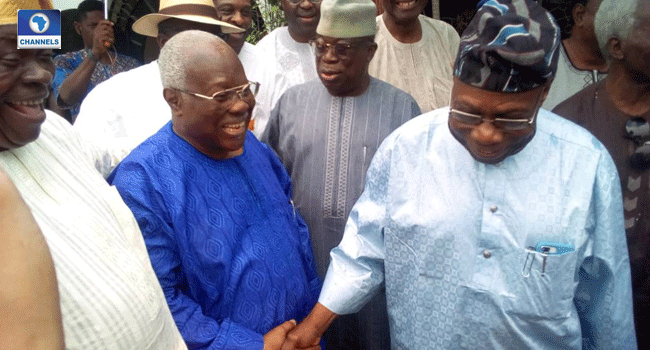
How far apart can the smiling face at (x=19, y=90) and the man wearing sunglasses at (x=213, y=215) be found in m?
0.53

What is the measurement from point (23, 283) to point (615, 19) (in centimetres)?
236

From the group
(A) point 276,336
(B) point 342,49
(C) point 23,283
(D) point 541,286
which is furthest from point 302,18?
(C) point 23,283

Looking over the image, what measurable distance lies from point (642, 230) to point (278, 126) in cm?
171

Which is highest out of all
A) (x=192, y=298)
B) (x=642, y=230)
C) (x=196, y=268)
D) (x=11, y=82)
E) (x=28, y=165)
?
Result: (x=11, y=82)

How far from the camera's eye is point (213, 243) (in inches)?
79.4

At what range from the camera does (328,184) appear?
2971 millimetres

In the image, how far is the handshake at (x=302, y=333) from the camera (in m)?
2.10

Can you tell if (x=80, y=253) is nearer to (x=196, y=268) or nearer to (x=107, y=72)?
(x=196, y=268)

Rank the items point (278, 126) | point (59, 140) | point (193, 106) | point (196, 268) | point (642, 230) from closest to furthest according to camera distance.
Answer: point (59, 140) → point (196, 268) → point (193, 106) → point (642, 230) → point (278, 126)

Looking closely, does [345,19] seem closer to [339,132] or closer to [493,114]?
[339,132]

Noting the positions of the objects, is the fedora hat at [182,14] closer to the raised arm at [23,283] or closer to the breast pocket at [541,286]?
the breast pocket at [541,286]

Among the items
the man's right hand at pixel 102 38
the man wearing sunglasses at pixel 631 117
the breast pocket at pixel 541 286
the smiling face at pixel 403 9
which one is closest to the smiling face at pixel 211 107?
the breast pocket at pixel 541 286

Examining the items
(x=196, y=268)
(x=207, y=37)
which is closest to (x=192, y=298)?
(x=196, y=268)

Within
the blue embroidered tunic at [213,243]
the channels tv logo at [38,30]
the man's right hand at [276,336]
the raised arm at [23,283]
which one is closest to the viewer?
the raised arm at [23,283]
